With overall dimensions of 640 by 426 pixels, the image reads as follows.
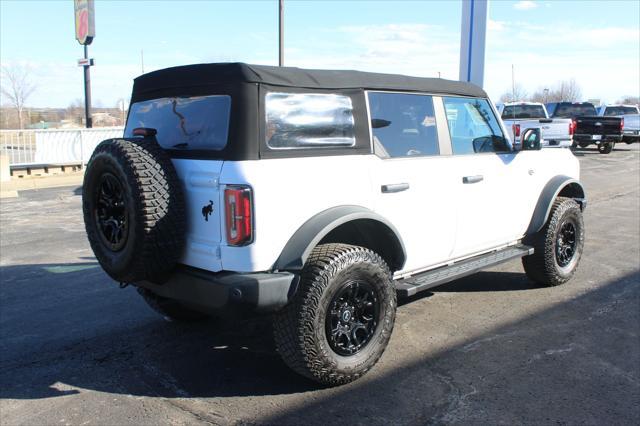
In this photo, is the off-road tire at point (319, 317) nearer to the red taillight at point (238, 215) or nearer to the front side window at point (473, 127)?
the red taillight at point (238, 215)

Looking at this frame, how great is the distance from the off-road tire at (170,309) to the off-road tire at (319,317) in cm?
132

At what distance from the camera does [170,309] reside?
4598mm

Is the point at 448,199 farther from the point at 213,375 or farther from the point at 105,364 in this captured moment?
the point at 105,364

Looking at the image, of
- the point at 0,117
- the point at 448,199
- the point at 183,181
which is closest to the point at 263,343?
the point at 183,181

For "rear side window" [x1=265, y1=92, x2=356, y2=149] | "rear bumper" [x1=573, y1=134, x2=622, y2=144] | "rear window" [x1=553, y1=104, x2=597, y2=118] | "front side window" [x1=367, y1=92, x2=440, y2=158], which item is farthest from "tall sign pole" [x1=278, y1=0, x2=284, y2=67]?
"rear side window" [x1=265, y1=92, x2=356, y2=149]

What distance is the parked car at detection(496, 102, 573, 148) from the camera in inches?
701

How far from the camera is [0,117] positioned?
160 ft

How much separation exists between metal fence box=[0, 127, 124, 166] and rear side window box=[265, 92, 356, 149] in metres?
13.4

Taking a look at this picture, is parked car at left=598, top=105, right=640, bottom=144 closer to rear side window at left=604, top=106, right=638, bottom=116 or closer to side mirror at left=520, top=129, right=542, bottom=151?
rear side window at left=604, top=106, right=638, bottom=116

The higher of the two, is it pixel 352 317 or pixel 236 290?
pixel 236 290

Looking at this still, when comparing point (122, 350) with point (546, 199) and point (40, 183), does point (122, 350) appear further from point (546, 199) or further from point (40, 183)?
point (40, 183)

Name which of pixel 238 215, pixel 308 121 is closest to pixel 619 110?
pixel 308 121

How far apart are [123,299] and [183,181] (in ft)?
7.86

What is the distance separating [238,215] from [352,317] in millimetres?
1066
